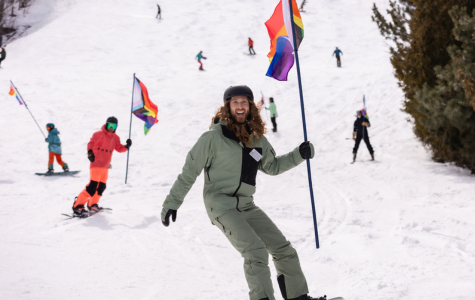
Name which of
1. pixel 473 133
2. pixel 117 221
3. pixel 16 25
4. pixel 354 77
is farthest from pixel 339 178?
pixel 16 25

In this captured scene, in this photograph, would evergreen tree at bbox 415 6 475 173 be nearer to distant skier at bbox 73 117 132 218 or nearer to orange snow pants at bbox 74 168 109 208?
distant skier at bbox 73 117 132 218

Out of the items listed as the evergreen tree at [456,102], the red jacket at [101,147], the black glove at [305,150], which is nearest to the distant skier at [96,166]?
the red jacket at [101,147]

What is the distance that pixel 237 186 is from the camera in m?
3.14

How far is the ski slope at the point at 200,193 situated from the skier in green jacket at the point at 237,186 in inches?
32.1

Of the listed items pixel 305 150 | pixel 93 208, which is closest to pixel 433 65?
pixel 305 150

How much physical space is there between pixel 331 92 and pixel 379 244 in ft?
50.6

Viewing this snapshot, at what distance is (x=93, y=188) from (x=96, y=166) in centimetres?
40

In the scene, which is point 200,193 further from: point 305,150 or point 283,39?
point 305,150

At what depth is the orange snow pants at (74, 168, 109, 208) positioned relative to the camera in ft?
23.5

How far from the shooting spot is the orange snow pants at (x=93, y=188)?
23.5ft

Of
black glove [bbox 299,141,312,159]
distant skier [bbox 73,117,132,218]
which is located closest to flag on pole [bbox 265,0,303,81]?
black glove [bbox 299,141,312,159]

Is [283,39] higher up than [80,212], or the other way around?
[283,39]

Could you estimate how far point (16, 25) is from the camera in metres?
40.7

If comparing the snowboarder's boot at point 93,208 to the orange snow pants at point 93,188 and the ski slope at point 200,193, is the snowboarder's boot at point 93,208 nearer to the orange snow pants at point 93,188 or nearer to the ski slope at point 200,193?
the orange snow pants at point 93,188
